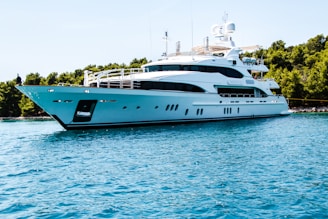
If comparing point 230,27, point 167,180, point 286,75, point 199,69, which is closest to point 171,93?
point 199,69

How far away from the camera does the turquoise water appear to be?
8211mm

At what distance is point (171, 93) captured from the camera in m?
28.2

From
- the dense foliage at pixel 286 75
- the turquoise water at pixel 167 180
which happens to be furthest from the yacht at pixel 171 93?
the dense foliage at pixel 286 75

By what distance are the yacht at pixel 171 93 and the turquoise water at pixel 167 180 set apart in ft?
21.8

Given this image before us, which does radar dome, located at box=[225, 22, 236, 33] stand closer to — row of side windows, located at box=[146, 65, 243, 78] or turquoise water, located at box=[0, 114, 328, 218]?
row of side windows, located at box=[146, 65, 243, 78]

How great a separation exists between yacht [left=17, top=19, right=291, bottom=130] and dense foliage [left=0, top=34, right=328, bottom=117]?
14587 mm

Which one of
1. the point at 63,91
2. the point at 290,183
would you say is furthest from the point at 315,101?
the point at 290,183

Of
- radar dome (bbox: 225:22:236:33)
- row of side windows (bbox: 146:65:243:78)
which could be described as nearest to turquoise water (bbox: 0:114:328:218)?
row of side windows (bbox: 146:65:243:78)

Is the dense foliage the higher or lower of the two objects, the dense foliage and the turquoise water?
the higher

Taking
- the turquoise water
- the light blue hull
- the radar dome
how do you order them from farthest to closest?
1. the radar dome
2. the light blue hull
3. the turquoise water

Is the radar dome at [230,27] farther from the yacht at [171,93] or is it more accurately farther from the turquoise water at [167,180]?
the turquoise water at [167,180]

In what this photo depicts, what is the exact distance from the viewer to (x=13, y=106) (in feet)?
285

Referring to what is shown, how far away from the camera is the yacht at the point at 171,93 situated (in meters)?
24.8

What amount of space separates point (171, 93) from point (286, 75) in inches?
1596
